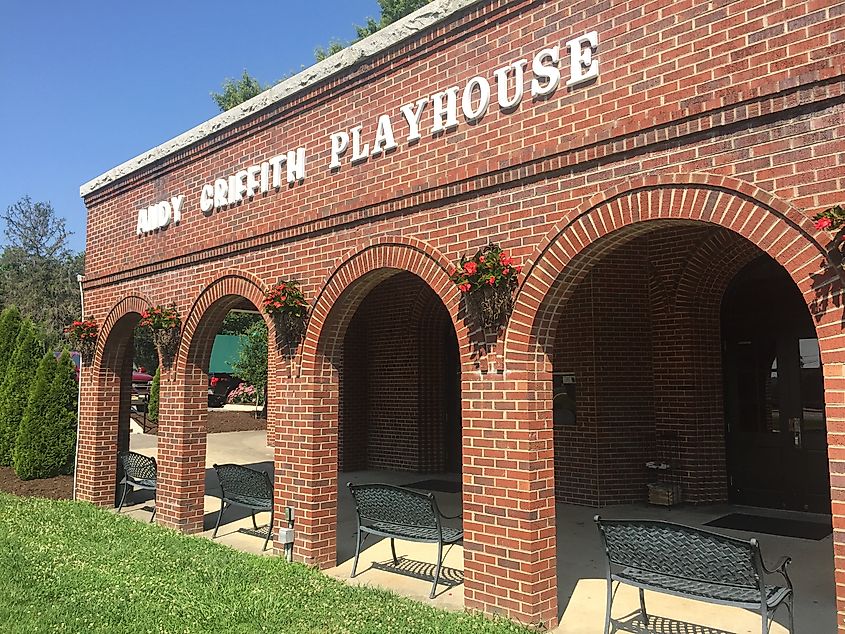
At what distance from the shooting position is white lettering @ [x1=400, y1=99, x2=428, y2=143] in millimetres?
6305

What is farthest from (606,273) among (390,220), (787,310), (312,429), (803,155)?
(803,155)

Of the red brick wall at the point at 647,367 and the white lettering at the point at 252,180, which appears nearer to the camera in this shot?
the white lettering at the point at 252,180

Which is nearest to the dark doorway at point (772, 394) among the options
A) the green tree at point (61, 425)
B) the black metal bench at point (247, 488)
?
the black metal bench at point (247, 488)

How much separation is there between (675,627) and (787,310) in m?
4.69

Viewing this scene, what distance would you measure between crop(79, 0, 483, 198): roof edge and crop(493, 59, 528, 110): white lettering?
29.7 inches

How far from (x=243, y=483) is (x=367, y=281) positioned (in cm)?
303

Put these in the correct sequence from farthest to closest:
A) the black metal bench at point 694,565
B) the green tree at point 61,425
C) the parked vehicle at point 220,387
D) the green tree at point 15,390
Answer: the parked vehicle at point 220,387 → the green tree at point 15,390 → the green tree at point 61,425 → the black metal bench at point 694,565

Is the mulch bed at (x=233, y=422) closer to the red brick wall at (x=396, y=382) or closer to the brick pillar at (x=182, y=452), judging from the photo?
the red brick wall at (x=396, y=382)

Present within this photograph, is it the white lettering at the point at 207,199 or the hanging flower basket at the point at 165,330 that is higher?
the white lettering at the point at 207,199

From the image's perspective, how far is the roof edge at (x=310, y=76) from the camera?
245 inches

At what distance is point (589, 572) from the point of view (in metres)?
6.30

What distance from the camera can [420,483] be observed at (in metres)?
11.1

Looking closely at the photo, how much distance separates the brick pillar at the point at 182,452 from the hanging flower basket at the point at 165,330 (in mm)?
238

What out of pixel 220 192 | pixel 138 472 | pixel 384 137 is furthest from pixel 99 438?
pixel 384 137
